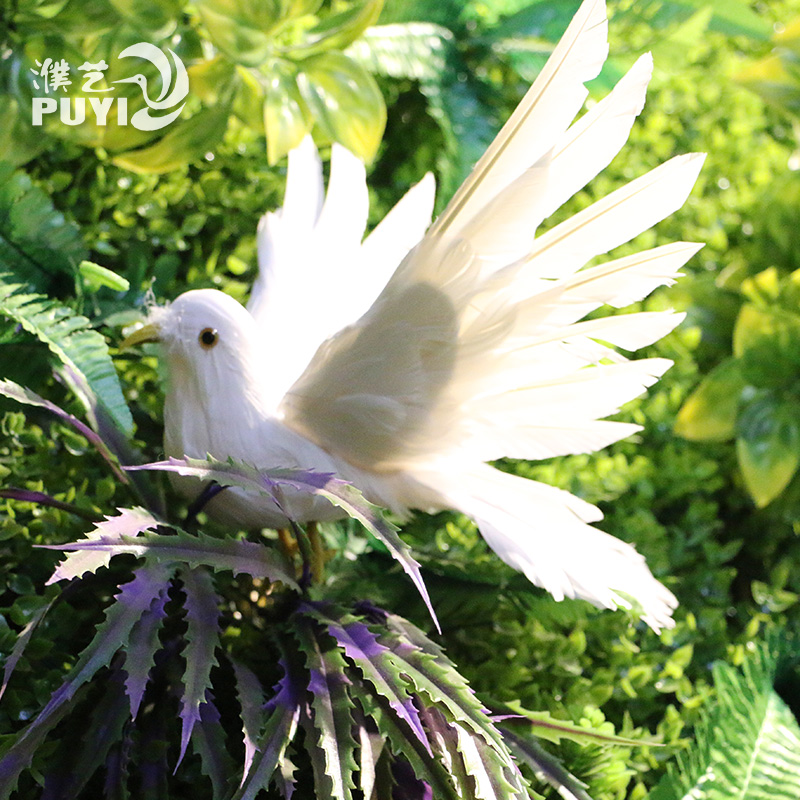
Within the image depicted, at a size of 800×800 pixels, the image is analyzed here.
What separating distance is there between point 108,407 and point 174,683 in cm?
24

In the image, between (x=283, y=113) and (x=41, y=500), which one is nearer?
(x=41, y=500)

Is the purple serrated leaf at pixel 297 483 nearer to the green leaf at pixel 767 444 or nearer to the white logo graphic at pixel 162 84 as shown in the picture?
the white logo graphic at pixel 162 84

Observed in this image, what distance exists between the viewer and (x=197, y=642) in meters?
0.57

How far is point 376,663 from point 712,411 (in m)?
0.78

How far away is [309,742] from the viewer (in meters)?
0.60

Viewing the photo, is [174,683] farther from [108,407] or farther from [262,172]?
[262,172]

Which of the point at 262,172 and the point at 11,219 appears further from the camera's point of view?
the point at 262,172

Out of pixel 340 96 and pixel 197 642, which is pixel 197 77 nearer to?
pixel 340 96

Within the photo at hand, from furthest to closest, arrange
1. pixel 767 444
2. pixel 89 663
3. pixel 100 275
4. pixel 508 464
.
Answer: pixel 767 444
pixel 508 464
pixel 100 275
pixel 89 663

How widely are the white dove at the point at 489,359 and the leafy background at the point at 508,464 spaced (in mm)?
105

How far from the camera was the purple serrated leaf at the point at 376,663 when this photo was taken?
22.0 inches

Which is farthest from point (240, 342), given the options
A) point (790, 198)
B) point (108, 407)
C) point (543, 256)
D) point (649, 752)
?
point (790, 198)

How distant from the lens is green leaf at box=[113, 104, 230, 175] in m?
0.89

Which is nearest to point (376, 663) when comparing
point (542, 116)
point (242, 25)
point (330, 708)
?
point (330, 708)
